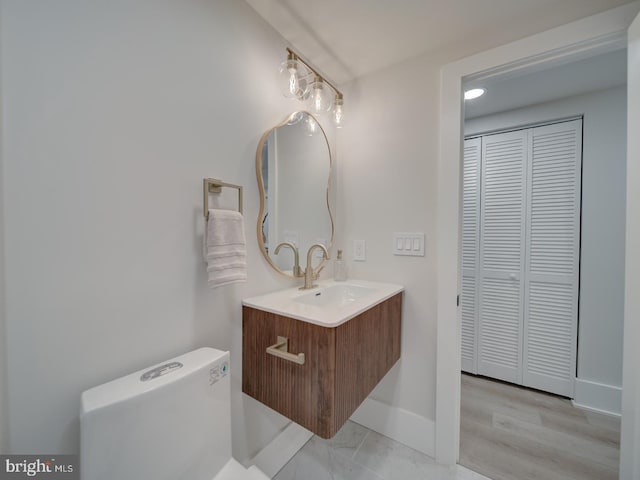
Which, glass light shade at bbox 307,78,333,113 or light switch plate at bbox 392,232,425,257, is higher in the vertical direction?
glass light shade at bbox 307,78,333,113

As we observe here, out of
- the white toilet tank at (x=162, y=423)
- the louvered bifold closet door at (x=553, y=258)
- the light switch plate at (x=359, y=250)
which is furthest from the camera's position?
the louvered bifold closet door at (x=553, y=258)

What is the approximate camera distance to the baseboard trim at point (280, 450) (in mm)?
1304

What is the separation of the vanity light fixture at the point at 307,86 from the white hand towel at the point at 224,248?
79cm

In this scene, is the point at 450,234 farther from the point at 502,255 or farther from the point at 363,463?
the point at 363,463

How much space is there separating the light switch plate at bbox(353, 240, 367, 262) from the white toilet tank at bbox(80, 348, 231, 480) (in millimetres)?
1090

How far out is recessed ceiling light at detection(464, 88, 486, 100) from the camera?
190 cm

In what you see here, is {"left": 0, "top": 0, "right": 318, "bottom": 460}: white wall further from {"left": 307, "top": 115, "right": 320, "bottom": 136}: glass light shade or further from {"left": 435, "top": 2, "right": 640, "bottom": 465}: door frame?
{"left": 435, "top": 2, "right": 640, "bottom": 465}: door frame

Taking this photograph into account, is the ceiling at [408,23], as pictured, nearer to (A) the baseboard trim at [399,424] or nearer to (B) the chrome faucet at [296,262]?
(B) the chrome faucet at [296,262]

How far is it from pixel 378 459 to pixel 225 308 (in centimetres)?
123

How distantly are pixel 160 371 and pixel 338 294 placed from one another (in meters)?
1.02

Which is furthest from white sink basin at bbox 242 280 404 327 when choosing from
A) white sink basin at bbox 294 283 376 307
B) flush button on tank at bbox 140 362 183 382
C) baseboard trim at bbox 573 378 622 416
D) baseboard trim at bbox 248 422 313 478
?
baseboard trim at bbox 573 378 622 416

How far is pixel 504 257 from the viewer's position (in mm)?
2264

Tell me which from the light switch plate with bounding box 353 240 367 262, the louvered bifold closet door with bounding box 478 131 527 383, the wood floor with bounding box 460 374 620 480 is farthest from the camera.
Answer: the louvered bifold closet door with bounding box 478 131 527 383

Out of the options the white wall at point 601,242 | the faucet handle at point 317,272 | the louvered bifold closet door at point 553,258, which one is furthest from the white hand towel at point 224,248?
the white wall at point 601,242
